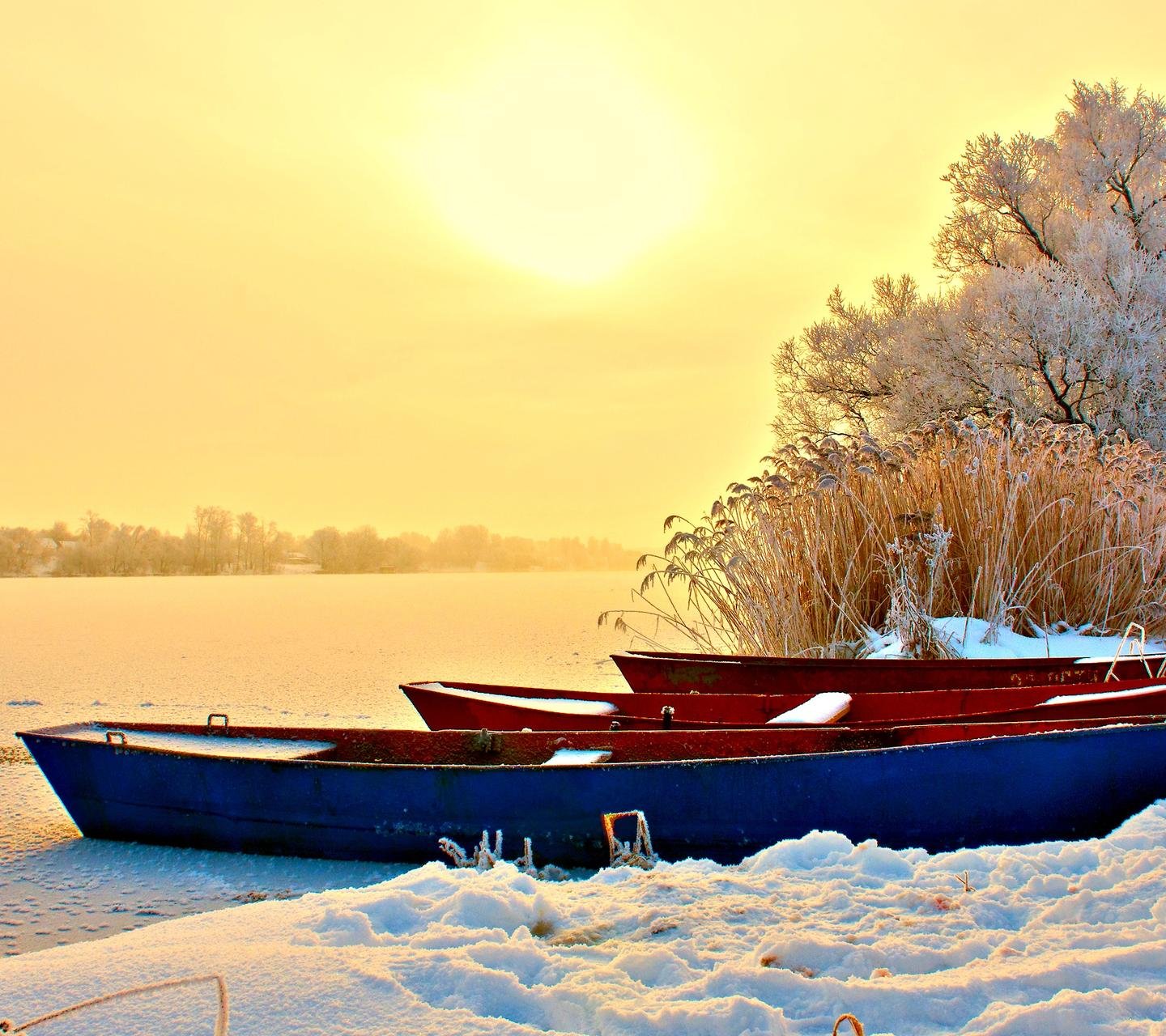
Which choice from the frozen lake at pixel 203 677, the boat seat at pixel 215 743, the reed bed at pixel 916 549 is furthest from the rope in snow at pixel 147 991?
the reed bed at pixel 916 549

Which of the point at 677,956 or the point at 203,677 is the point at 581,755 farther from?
the point at 203,677

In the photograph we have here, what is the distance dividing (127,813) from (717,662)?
10.5 feet

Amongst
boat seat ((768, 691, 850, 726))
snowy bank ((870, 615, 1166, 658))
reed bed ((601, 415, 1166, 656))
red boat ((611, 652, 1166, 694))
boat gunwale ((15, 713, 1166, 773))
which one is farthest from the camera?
reed bed ((601, 415, 1166, 656))

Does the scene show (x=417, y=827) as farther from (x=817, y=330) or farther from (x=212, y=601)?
(x=212, y=601)

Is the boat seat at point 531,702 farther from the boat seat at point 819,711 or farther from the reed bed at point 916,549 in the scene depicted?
the reed bed at point 916,549

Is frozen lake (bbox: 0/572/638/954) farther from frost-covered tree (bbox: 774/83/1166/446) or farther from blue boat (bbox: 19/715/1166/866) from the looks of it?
frost-covered tree (bbox: 774/83/1166/446)

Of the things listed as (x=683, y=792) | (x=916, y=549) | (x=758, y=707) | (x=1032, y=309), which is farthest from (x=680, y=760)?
(x=1032, y=309)

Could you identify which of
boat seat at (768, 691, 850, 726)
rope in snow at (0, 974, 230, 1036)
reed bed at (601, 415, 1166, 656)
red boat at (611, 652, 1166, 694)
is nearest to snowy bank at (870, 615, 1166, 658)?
reed bed at (601, 415, 1166, 656)

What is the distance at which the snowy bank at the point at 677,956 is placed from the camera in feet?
5.13

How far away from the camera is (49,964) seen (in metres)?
1.88

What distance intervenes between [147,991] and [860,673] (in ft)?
13.7

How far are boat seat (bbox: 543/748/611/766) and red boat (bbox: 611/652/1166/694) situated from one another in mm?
1566

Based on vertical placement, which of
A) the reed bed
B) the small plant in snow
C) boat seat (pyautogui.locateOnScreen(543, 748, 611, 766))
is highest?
the reed bed

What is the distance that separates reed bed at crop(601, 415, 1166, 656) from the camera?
632 cm
